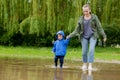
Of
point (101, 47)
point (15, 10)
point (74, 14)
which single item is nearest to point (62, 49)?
point (74, 14)

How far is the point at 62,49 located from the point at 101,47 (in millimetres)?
20830

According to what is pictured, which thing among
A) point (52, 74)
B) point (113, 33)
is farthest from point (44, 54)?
point (52, 74)

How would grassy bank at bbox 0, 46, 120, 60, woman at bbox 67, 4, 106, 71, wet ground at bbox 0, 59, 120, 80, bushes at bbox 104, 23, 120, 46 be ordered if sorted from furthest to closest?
bushes at bbox 104, 23, 120, 46 → grassy bank at bbox 0, 46, 120, 60 → woman at bbox 67, 4, 106, 71 → wet ground at bbox 0, 59, 120, 80

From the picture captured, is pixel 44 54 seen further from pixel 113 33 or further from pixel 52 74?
pixel 52 74

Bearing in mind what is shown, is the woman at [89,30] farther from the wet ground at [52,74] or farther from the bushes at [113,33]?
the bushes at [113,33]

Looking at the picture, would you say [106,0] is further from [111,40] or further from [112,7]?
[111,40]

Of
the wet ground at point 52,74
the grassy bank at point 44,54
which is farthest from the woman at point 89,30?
the grassy bank at point 44,54

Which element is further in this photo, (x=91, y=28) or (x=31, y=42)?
(x=31, y=42)

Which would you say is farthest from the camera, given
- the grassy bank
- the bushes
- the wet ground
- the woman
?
the bushes

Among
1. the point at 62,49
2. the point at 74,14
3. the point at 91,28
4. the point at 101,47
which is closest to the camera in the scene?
the point at 91,28

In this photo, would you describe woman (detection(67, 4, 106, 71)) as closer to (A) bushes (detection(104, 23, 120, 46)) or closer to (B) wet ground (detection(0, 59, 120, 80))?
(B) wet ground (detection(0, 59, 120, 80))

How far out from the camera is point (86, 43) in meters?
11.4

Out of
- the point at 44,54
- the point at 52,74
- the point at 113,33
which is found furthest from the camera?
the point at 113,33

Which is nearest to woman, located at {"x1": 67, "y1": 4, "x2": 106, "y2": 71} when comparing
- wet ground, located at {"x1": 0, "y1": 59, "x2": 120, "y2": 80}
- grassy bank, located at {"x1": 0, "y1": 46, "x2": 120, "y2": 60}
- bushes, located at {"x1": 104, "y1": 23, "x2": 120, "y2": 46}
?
wet ground, located at {"x1": 0, "y1": 59, "x2": 120, "y2": 80}
